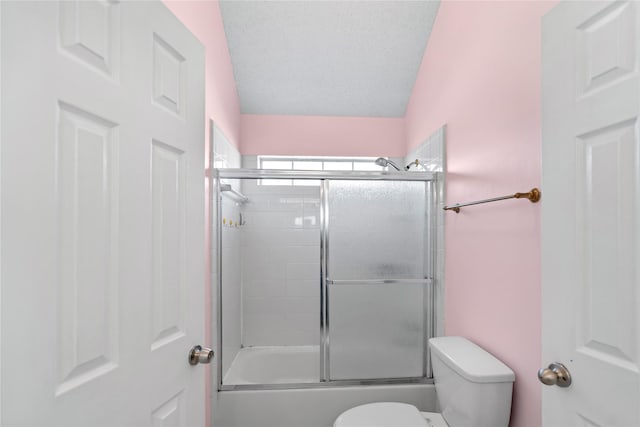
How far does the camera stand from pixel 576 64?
0.84m

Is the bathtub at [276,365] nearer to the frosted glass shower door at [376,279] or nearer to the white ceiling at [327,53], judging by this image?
the frosted glass shower door at [376,279]

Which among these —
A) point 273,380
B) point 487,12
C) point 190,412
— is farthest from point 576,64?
point 273,380

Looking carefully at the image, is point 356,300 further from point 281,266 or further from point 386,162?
point 386,162

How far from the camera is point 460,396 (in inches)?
58.5

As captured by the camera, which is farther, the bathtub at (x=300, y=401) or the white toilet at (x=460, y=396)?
the bathtub at (x=300, y=401)

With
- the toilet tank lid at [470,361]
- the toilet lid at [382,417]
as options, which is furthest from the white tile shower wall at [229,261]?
the toilet tank lid at [470,361]

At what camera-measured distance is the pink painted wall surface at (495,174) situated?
1.32 metres

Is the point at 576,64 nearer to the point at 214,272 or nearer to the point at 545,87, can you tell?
the point at 545,87

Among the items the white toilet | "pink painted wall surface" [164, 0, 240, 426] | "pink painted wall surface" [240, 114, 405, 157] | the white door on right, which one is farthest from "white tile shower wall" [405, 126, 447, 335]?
"pink painted wall surface" [164, 0, 240, 426]

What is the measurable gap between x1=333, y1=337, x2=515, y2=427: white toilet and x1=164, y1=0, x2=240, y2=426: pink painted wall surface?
2.97 ft

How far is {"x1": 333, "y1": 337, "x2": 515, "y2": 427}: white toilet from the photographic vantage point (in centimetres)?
140

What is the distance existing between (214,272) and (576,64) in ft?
6.14

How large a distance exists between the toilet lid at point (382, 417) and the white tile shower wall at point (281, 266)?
112 centimetres

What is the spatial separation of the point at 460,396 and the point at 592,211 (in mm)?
1027
